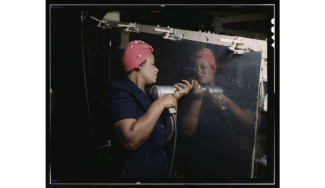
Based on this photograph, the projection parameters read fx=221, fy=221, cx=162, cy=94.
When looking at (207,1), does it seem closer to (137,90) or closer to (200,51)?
(200,51)

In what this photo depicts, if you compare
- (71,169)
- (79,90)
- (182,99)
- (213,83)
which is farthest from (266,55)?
(71,169)

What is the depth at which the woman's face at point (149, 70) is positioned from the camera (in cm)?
173

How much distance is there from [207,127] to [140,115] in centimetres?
53

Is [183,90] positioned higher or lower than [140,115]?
higher

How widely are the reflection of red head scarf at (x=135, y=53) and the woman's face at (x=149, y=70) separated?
39 millimetres

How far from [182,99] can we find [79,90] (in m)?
0.82

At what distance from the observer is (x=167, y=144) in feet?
5.70

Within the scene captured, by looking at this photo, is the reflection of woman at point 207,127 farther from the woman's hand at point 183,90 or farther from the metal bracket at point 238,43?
the metal bracket at point 238,43

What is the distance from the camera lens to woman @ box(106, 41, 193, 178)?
1637 millimetres

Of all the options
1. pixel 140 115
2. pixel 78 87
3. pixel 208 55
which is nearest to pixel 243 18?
pixel 208 55

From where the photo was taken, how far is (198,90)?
68.1 inches

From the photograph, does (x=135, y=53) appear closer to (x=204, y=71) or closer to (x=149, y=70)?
(x=149, y=70)

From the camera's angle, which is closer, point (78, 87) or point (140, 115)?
point (140, 115)

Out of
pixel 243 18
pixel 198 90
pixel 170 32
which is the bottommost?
pixel 198 90
